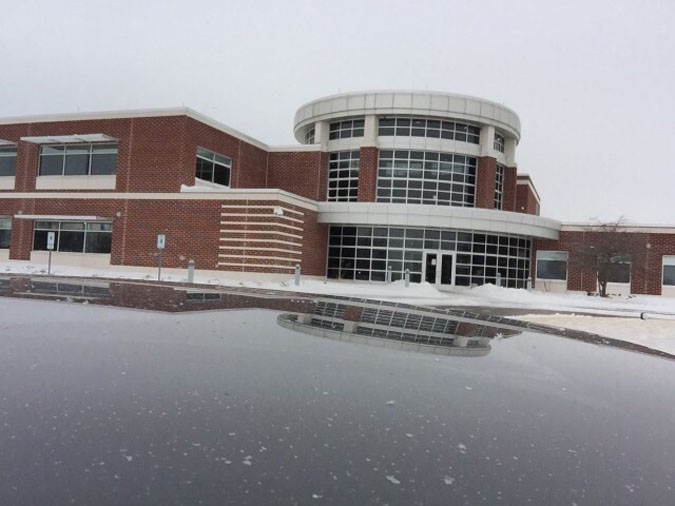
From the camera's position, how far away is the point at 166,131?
31.2 metres

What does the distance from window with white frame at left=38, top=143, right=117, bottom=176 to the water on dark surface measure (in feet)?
92.6

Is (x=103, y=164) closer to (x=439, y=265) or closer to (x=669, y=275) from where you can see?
(x=439, y=265)

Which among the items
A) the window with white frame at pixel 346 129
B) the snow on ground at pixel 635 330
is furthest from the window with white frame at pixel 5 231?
the snow on ground at pixel 635 330

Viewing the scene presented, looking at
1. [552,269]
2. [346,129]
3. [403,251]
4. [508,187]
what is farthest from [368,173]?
[552,269]

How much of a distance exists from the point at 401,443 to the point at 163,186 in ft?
96.8

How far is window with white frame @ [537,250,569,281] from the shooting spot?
3919 centimetres

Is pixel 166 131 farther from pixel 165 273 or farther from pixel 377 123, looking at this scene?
pixel 377 123

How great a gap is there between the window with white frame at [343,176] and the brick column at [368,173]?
2.15 feet

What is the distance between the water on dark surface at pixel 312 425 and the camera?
113 inches

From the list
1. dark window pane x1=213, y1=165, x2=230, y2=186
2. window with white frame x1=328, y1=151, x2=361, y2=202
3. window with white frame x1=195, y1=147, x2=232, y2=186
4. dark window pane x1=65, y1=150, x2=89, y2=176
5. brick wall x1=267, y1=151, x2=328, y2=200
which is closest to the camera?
window with white frame x1=195, y1=147, x2=232, y2=186

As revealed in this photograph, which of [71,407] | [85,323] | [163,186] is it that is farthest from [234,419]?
[163,186]

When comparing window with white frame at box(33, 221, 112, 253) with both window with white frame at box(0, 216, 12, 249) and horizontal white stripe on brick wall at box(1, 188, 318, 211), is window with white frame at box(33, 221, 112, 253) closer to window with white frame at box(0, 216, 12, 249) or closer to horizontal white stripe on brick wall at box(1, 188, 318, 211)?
horizontal white stripe on brick wall at box(1, 188, 318, 211)

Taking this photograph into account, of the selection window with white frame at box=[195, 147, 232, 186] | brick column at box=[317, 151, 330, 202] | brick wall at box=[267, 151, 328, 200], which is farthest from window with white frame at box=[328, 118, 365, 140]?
window with white frame at box=[195, 147, 232, 186]

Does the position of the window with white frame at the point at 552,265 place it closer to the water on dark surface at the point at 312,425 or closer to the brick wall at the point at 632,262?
the brick wall at the point at 632,262
